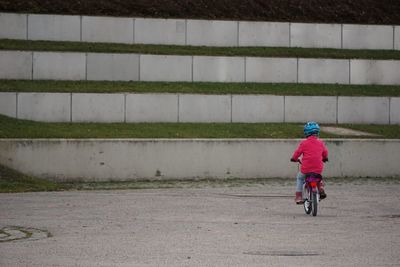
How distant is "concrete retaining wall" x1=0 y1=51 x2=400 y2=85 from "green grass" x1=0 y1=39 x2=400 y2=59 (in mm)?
334

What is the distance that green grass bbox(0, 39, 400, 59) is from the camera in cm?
2814

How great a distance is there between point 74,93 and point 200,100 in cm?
312

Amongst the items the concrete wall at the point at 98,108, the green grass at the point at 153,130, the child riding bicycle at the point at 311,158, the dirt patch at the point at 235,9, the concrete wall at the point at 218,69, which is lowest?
the child riding bicycle at the point at 311,158

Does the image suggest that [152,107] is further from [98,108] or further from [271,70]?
[271,70]

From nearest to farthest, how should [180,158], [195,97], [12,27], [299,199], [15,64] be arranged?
[299,199] → [180,158] → [195,97] → [15,64] → [12,27]

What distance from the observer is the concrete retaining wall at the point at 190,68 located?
89.5ft

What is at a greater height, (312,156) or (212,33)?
(212,33)

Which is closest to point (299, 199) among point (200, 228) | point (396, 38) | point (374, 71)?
point (200, 228)

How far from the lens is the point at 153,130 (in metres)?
23.7

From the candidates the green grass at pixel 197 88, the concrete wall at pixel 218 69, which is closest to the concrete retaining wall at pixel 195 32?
the concrete wall at pixel 218 69

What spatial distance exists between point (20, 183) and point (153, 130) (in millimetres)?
4328

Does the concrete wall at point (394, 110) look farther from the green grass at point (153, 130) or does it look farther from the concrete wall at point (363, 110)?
the green grass at point (153, 130)

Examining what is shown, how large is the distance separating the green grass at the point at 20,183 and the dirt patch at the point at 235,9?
1051 centimetres

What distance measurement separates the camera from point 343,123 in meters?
27.1
